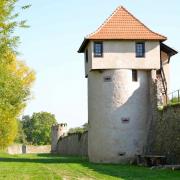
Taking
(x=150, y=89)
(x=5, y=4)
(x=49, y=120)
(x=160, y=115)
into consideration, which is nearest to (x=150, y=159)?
(x=160, y=115)

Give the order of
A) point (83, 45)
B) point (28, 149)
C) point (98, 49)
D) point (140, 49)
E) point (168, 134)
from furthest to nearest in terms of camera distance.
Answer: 1. point (28, 149)
2. point (83, 45)
3. point (140, 49)
4. point (98, 49)
5. point (168, 134)

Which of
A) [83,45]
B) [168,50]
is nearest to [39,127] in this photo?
[168,50]

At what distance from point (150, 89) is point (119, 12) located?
18.0 feet

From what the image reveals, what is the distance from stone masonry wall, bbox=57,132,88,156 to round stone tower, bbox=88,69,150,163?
51.0ft

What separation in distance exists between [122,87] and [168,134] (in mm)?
4287

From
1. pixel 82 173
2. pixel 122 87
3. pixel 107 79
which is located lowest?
pixel 82 173

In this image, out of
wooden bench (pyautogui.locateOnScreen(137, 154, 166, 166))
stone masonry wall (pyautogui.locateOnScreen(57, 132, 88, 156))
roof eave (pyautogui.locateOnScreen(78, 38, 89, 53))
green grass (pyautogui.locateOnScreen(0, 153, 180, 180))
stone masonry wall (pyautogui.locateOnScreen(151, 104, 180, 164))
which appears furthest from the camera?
stone masonry wall (pyautogui.locateOnScreen(57, 132, 88, 156))

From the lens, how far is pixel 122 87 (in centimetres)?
2795

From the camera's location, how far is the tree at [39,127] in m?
111

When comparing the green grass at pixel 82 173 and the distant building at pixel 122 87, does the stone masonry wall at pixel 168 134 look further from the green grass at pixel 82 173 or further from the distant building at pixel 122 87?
the green grass at pixel 82 173

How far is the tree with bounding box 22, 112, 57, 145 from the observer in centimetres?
11144

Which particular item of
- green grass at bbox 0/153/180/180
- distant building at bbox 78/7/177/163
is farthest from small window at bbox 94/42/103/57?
green grass at bbox 0/153/180/180

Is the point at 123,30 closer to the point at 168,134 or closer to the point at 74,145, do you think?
the point at 168,134

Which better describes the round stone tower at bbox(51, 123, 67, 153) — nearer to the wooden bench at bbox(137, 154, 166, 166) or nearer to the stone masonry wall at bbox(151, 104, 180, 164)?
the stone masonry wall at bbox(151, 104, 180, 164)
